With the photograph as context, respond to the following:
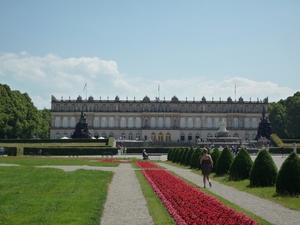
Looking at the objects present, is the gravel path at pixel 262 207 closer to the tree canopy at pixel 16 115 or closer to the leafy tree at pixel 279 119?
the tree canopy at pixel 16 115

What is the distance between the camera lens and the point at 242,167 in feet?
48.2

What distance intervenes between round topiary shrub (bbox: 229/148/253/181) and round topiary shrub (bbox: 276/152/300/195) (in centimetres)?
404

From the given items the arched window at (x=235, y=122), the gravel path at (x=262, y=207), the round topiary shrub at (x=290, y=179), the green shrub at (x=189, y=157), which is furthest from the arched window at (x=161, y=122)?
the round topiary shrub at (x=290, y=179)

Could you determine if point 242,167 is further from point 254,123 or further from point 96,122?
point 254,123

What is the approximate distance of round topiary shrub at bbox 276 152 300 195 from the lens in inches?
408

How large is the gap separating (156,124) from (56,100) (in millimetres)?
19791

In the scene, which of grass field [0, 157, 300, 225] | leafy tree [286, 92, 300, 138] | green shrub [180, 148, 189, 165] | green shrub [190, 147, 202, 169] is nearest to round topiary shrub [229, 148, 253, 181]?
grass field [0, 157, 300, 225]

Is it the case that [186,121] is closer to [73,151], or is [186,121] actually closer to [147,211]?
[73,151]

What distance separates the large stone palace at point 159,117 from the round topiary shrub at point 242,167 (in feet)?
241

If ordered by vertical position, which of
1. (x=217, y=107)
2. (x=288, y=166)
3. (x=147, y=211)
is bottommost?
(x=147, y=211)

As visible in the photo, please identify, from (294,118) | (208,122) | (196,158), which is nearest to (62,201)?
(196,158)

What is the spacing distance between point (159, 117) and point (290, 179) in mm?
78599

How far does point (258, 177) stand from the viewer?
12.5 m

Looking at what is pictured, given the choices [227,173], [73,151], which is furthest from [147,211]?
[73,151]
